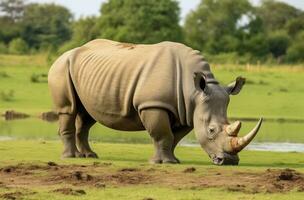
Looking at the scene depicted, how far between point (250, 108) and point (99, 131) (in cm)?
896

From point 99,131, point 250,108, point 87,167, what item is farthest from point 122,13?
point 87,167

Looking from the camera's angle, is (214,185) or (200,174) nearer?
(214,185)

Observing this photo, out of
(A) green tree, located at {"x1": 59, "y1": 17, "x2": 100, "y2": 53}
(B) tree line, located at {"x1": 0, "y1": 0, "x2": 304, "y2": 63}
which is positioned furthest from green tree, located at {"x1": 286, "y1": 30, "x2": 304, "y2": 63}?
(A) green tree, located at {"x1": 59, "y1": 17, "x2": 100, "y2": 53}

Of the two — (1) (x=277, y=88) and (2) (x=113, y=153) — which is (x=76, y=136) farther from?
(1) (x=277, y=88)

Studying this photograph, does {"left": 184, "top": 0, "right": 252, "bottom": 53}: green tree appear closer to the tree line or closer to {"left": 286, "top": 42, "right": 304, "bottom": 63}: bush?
the tree line

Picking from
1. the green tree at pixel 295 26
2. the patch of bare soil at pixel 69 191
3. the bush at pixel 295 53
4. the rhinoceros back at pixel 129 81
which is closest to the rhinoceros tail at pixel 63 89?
the rhinoceros back at pixel 129 81

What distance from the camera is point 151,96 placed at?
14.1m

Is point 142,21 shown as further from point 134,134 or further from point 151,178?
point 151,178

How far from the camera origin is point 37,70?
132 feet

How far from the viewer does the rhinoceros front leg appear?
1407 centimetres

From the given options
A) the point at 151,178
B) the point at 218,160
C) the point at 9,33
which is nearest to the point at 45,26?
the point at 9,33

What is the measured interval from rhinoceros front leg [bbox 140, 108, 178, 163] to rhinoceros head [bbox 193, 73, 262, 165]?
1.46ft

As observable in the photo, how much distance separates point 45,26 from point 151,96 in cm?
6510

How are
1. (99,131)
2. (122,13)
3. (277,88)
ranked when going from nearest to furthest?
(99,131), (277,88), (122,13)
